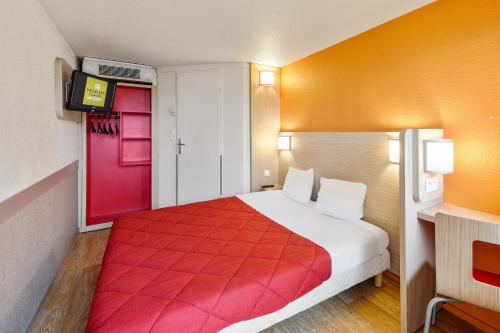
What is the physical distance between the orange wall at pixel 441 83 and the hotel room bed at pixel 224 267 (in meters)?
0.86

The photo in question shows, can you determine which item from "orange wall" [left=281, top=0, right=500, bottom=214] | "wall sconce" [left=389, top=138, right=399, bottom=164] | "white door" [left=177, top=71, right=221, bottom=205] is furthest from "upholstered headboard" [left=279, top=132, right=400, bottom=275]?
"white door" [left=177, top=71, right=221, bottom=205]

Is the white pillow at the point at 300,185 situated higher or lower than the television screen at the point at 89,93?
lower

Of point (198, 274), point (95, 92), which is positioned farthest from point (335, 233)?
point (95, 92)

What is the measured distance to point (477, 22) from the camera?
1.71m

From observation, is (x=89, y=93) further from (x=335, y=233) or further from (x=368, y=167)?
(x=368, y=167)

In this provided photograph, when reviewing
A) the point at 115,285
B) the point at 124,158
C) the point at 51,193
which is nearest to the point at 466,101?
the point at 115,285

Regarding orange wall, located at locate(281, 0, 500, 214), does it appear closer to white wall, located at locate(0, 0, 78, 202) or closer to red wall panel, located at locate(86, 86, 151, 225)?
white wall, located at locate(0, 0, 78, 202)

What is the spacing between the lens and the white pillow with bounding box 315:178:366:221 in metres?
2.31

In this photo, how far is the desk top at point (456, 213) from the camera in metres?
1.60

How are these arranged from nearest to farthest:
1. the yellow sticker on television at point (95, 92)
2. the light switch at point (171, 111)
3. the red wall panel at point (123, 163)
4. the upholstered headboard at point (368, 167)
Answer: the upholstered headboard at point (368, 167), the yellow sticker on television at point (95, 92), the red wall panel at point (123, 163), the light switch at point (171, 111)

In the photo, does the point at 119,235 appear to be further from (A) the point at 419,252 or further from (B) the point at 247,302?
(A) the point at 419,252

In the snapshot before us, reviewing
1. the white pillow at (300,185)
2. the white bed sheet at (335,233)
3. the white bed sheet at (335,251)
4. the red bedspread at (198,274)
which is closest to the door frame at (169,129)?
the white pillow at (300,185)

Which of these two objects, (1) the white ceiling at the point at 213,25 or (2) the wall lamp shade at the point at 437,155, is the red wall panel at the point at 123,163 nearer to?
(1) the white ceiling at the point at 213,25

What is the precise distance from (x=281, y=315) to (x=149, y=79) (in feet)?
11.0
